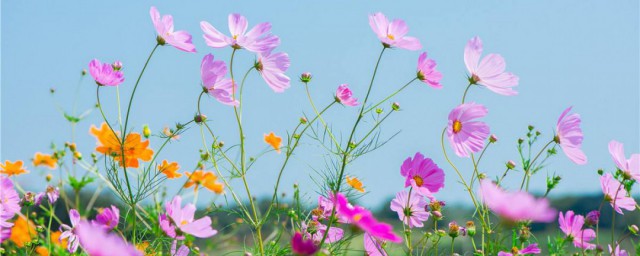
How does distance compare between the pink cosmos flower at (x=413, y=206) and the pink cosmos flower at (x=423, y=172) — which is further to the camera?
the pink cosmos flower at (x=413, y=206)

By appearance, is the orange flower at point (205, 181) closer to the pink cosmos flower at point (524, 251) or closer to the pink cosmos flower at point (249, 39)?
the pink cosmos flower at point (249, 39)

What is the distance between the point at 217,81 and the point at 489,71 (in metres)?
0.46

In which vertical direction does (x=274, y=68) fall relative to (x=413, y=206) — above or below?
above

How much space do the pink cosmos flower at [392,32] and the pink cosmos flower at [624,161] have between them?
397 mm

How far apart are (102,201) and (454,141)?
2.68m

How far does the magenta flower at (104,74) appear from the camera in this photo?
3.95 feet

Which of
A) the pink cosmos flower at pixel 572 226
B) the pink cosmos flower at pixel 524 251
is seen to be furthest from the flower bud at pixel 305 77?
the pink cosmos flower at pixel 572 226

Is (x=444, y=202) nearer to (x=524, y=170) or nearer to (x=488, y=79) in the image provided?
(x=524, y=170)

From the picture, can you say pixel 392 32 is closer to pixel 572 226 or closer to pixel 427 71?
pixel 427 71

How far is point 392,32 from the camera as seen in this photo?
1.10 meters

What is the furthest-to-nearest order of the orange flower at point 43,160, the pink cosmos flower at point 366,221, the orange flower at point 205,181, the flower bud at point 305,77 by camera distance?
1. the orange flower at point 43,160
2. the orange flower at point 205,181
3. the flower bud at point 305,77
4. the pink cosmos flower at point 366,221

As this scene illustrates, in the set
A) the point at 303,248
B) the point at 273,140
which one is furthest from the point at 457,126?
the point at 273,140

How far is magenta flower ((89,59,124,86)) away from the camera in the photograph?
1.20 meters

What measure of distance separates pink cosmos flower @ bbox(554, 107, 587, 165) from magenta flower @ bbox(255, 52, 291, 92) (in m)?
0.47
